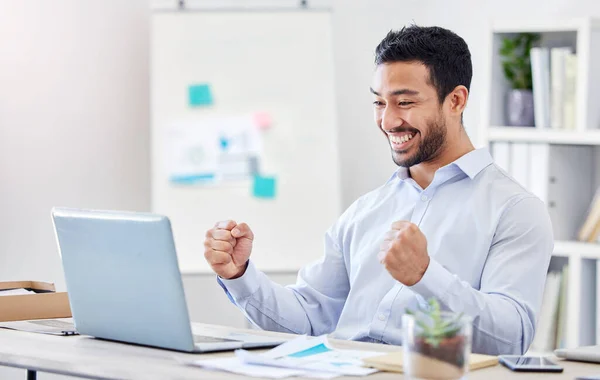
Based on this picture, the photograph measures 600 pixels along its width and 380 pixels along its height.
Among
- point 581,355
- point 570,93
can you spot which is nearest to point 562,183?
point 570,93

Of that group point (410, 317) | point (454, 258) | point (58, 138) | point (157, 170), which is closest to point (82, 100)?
point (58, 138)

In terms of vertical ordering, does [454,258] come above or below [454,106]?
below

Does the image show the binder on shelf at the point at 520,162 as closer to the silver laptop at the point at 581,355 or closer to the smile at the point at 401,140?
the smile at the point at 401,140

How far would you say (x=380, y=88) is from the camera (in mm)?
2062

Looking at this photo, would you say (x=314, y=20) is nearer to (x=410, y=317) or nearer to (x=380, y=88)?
(x=380, y=88)

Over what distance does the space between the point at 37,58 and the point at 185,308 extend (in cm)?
217

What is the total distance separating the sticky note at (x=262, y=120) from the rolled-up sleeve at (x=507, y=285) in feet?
5.88

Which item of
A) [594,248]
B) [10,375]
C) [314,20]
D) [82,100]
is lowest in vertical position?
[10,375]

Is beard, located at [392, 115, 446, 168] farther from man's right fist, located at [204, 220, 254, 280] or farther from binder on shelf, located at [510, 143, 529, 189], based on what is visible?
binder on shelf, located at [510, 143, 529, 189]

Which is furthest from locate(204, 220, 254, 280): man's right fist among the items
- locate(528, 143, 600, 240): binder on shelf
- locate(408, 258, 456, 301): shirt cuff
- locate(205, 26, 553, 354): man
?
locate(528, 143, 600, 240): binder on shelf

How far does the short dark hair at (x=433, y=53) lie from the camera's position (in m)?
2.04

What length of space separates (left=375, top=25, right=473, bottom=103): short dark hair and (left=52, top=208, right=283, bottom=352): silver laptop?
70 centimetres

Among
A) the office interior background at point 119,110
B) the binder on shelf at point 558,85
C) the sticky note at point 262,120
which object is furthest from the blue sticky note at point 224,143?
the binder on shelf at point 558,85

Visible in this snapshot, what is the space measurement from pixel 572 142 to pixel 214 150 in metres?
1.32
